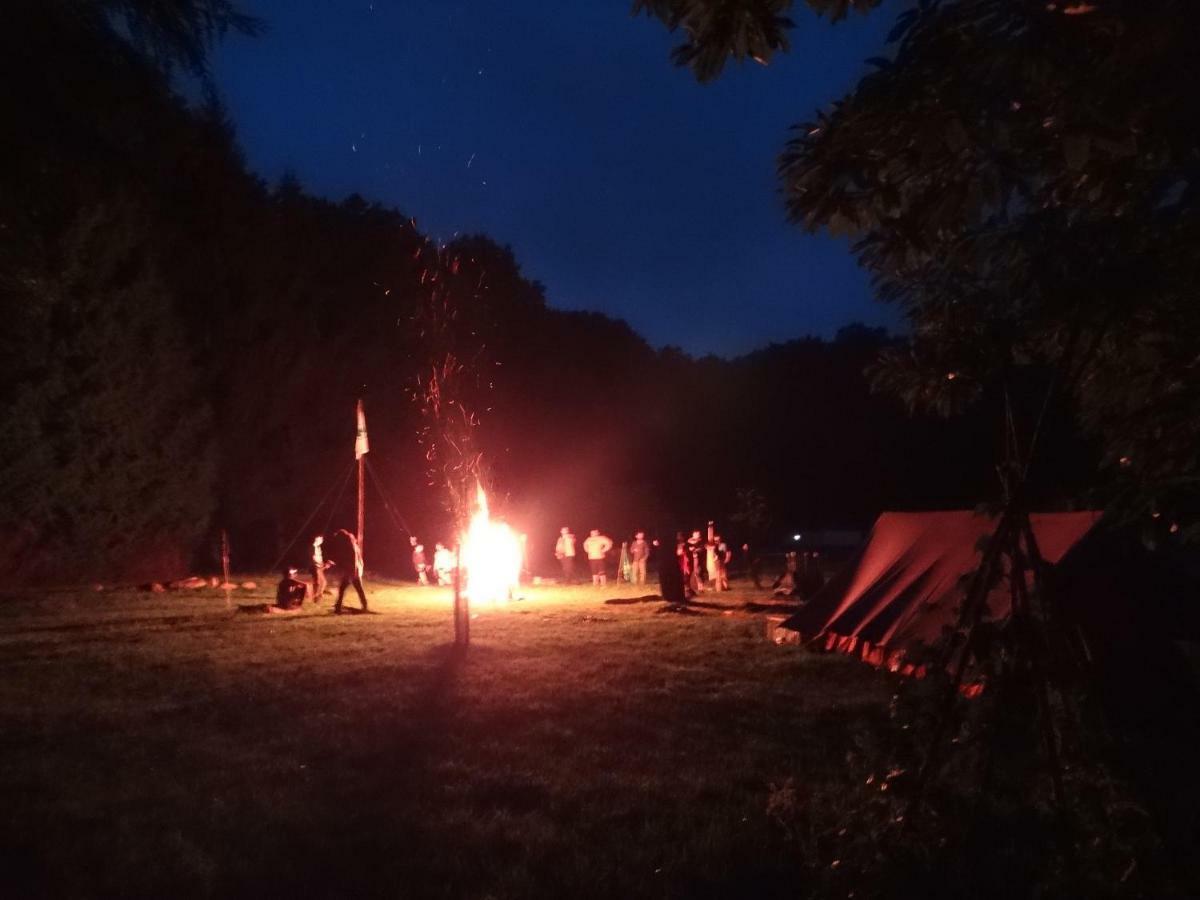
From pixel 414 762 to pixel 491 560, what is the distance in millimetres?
16603

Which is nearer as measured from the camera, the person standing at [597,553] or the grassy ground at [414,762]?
the grassy ground at [414,762]

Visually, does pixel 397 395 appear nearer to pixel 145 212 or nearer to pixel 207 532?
pixel 207 532

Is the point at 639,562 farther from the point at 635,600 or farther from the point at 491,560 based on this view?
the point at 635,600

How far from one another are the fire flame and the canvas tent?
33.4 ft

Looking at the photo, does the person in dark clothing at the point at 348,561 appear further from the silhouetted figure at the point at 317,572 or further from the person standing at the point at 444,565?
the person standing at the point at 444,565

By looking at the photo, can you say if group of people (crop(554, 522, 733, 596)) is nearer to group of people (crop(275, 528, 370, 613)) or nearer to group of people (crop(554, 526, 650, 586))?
group of people (crop(554, 526, 650, 586))

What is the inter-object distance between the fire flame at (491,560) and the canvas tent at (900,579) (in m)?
10.2

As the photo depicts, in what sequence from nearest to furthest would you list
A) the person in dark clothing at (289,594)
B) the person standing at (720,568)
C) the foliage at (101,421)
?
the person in dark clothing at (289,594)
the foliage at (101,421)
the person standing at (720,568)

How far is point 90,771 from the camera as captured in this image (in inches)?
316

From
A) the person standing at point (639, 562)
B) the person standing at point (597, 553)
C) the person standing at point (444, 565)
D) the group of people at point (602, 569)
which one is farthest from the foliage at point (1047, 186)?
the person standing at point (444, 565)

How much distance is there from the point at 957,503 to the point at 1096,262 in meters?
47.3

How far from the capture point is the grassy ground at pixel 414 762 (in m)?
5.96

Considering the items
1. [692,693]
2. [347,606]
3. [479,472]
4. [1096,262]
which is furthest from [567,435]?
[1096,262]

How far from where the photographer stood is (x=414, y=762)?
832 cm
